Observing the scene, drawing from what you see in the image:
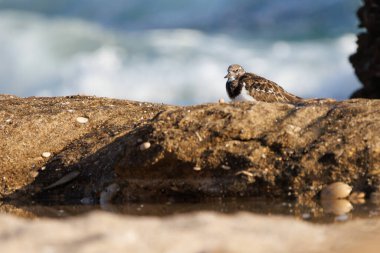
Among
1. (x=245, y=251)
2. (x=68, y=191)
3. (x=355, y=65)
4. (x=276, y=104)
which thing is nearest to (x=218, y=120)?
(x=276, y=104)

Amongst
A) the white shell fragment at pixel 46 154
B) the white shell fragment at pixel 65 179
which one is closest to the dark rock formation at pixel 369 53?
the white shell fragment at pixel 46 154

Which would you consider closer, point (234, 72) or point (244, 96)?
point (244, 96)

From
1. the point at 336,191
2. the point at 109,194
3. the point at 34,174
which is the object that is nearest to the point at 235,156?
the point at 336,191

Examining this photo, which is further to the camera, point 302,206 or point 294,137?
point 294,137

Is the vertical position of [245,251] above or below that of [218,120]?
below

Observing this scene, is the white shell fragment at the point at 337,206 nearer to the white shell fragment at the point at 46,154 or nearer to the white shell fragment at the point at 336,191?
the white shell fragment at the point at 336,191

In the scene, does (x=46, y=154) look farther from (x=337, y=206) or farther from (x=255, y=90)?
(x=337, y=206)

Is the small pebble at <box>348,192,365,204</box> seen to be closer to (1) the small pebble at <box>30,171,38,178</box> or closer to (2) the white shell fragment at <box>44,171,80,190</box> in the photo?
(2) the white shell fragment at <box>44,171,80,190</box>

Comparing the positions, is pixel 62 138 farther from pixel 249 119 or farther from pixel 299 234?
pixel 299 234
